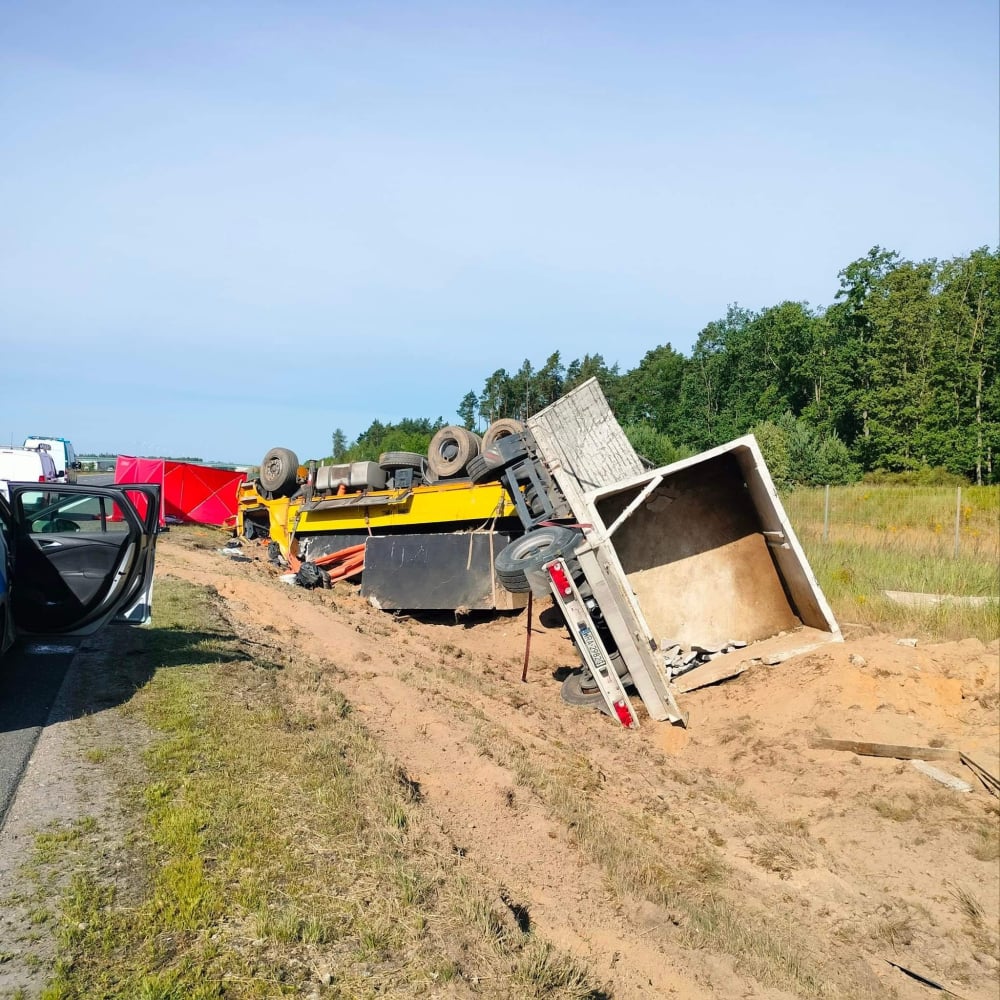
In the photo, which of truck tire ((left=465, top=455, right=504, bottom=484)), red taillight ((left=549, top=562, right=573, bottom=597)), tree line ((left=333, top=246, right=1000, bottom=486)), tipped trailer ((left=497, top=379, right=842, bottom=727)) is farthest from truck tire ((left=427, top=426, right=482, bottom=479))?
tree line ((left=333, top=246, right=1000, bottom=486))

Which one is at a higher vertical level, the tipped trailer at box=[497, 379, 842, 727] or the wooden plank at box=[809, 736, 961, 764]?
the tipped trailer at box=[497, 379, 842, 727]

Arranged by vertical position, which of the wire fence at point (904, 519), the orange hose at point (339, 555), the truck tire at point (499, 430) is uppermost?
the truck tire at point (499, 430)

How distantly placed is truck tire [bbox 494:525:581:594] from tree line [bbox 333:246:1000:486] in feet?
89.8

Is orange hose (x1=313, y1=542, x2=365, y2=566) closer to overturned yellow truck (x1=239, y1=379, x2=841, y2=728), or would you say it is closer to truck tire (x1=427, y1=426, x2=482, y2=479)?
overturned yellow truck (x1=239, y1=379, x2=841, y2=728)

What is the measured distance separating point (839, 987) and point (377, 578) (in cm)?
841

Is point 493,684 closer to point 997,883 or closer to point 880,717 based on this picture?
point 880,717

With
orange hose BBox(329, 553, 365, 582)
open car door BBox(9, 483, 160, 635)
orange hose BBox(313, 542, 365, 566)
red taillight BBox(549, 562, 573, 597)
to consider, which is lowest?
orange hose BBox(329, 553, 365, 582)

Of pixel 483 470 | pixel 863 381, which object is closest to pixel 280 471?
pixel 483 470

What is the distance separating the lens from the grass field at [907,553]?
9.39m

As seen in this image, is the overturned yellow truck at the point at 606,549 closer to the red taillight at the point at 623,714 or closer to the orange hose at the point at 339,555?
the red taillight at the point at 623,714

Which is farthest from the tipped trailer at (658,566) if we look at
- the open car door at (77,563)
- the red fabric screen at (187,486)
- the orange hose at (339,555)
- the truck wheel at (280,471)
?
the red fabric screen at (187,486)

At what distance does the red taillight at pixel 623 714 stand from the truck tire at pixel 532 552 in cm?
139

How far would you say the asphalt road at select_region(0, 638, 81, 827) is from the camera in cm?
440

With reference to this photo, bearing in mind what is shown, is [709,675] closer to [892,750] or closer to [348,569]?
[892,750]
